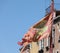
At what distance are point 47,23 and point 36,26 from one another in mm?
980

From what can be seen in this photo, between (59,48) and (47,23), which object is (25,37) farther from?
(59,48)

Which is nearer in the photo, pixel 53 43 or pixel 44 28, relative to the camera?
pixel 44 28

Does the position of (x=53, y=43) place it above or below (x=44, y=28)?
below

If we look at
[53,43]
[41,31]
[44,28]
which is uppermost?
[44,28]

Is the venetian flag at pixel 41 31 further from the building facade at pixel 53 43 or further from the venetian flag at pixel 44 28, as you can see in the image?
the building facade at pixel 53 43

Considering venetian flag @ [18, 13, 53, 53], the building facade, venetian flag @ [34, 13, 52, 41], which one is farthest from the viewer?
the building facade

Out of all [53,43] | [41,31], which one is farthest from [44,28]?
[53,43]

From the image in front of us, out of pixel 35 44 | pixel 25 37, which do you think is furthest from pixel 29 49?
pixel 25 37

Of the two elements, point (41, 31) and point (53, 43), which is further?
point (53, 43)

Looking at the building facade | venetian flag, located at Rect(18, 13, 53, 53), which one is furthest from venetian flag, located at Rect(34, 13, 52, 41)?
the building facade

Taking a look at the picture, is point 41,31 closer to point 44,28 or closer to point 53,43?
point 44,28

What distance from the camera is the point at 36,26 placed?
48500mm

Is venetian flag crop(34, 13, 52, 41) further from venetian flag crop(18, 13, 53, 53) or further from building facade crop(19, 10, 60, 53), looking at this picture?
building facade crop(19, 10, 60, 53)

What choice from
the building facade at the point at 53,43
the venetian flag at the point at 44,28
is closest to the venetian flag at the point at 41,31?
the venetian flag at the point at 44,28
